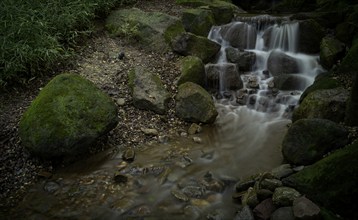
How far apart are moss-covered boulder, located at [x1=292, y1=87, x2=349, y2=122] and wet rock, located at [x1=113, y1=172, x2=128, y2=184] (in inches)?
128

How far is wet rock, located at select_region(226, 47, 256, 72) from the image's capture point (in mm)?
8172

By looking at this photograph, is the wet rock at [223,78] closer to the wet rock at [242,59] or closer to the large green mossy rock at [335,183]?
the wet rock at [242,59]

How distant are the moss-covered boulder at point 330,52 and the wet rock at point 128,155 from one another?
5.01m

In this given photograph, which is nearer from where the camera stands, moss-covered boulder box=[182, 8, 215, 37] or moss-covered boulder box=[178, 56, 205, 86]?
moss-covered boulder box=[178, 56, 205, 86]

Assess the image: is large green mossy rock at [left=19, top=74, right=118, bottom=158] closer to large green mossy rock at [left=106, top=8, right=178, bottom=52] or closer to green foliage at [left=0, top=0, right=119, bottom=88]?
green foliage at [left=0, top=0, right=119, bottom=88]

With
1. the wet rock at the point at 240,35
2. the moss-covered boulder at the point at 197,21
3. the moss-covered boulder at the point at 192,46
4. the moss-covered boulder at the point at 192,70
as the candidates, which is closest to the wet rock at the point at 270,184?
the moss-covered boulder at the point at 192,70

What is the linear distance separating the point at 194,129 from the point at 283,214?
2801 millimetres

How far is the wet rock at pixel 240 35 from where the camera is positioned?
9.04 meters

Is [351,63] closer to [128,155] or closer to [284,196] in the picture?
[284,196]

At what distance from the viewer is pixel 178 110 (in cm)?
653

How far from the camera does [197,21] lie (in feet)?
29.8

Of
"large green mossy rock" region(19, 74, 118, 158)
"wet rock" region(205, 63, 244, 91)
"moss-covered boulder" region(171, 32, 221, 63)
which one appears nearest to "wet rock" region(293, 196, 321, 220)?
"large green mossy rock" region(19, 74, 118, 158)

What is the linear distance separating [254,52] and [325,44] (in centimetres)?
169

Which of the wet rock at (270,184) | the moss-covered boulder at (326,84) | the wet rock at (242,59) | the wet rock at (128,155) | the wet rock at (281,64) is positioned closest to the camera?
the wet rock at (270,184)
